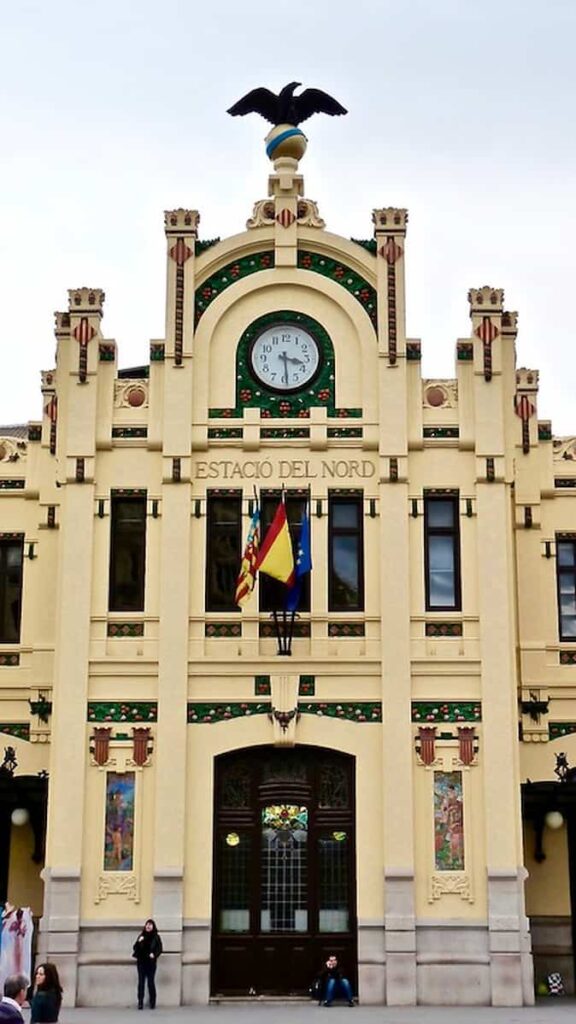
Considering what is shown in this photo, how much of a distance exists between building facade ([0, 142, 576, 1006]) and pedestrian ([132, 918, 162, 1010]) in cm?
60

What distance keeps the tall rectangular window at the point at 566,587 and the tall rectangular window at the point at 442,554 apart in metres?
3.76

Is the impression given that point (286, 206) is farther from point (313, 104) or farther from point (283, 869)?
point (283, 869)

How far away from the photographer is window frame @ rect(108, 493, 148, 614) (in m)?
28.5

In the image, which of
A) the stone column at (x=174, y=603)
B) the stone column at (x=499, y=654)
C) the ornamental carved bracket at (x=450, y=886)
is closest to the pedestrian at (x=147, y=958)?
the stone column at (x=174, y=603)

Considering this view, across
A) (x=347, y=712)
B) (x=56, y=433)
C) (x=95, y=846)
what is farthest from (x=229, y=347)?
(x=95, y=846)

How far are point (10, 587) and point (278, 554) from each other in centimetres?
711

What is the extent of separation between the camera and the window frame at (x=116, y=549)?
2847cm

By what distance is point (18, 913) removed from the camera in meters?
25.9

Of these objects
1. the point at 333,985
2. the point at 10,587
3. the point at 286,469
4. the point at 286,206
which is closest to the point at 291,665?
the point at 286,469

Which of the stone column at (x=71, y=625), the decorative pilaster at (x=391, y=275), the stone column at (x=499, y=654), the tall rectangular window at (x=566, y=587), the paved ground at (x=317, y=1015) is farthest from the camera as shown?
the tall rectangular window at (x=566, y=587)

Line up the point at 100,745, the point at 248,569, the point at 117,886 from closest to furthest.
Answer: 1. the point at 117,886
2. the point at 248,569
3. the point at 100,745

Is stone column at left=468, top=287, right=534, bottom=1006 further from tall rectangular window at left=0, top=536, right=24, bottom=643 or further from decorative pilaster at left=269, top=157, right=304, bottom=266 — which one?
tall rectangular window at left=0, top=536, right=24, bottom=643

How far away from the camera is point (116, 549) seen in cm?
2875

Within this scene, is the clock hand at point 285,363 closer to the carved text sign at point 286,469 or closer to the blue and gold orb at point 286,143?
the carved text sign at point 286,469
